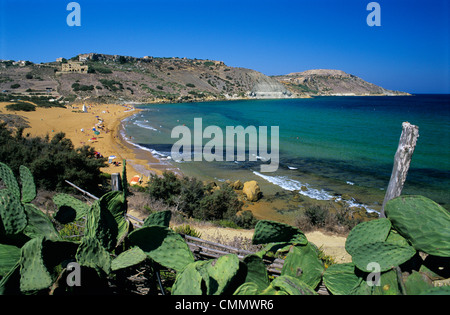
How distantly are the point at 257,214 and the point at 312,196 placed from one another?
11.4 ft

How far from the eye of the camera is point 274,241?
2170mm

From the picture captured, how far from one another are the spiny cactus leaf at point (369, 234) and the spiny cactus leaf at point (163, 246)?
1.31 m

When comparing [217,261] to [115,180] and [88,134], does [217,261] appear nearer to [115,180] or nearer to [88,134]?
[115,180]

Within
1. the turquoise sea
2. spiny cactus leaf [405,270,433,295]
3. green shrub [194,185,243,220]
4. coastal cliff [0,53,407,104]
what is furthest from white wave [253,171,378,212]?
coastal cliff [0,53,407,104]

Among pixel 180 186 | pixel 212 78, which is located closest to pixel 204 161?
pixel 180 186

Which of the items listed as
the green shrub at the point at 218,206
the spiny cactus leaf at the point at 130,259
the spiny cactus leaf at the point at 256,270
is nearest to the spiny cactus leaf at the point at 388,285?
the spiny cactus leaf at the point at 256,270

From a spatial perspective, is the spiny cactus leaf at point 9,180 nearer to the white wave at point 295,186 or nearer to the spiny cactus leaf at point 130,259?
the spiny cactus leaf at point 130,259

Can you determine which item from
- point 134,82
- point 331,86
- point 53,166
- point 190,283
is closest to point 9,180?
point 190,283

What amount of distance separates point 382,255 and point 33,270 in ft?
7.74

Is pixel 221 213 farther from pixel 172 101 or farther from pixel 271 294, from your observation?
pixel 172 101

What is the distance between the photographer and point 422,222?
1.89m

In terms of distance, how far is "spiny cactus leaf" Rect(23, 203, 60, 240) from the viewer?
88.2 inches

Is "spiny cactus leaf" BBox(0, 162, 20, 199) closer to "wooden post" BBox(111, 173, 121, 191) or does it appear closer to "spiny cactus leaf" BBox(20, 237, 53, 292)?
"spiny cactus leaf" BBox(20, 237, 53, 292)

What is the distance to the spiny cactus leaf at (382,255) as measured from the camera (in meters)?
1.76
